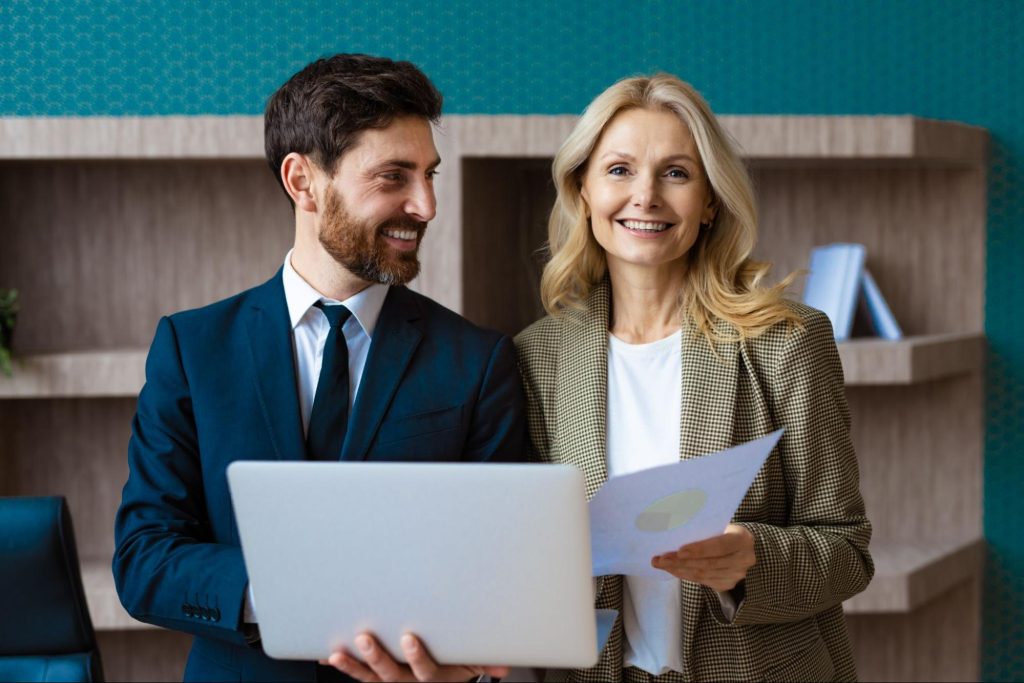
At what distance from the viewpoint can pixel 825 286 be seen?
8.91 ft

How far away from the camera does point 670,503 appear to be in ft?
4.09

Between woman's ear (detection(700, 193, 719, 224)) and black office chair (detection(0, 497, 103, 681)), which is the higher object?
woman's ear (detection(700, 193, 719, 224))

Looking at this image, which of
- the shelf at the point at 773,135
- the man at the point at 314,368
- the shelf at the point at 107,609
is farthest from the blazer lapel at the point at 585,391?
the shelf at the point at 107,609

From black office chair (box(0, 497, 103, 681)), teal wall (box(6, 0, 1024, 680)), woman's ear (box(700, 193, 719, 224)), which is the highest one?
teal wall (box(6, 0, 1024, 680))

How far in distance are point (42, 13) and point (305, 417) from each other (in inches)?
71.5

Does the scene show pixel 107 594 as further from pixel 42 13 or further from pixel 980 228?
pixel 980 228

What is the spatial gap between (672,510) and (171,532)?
69 cm

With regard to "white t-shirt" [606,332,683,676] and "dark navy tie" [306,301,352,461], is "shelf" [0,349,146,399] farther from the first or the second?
"white t-shirt" [606,332,683,676]

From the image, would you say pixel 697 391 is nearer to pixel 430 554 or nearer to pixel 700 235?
pixel 700 235

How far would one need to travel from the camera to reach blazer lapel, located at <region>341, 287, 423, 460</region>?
151 cm

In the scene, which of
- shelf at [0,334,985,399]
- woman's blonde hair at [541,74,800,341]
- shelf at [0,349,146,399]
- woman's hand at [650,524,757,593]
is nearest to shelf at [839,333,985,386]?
shelf at [0,334,985,399]

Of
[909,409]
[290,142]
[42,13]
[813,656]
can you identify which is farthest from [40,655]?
[909,409]

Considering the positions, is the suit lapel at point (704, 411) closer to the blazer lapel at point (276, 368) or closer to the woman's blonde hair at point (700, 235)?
the woman's blonde hair at point (700, 235)

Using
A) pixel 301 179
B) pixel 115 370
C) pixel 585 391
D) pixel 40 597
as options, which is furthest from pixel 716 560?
pixel 115 370
